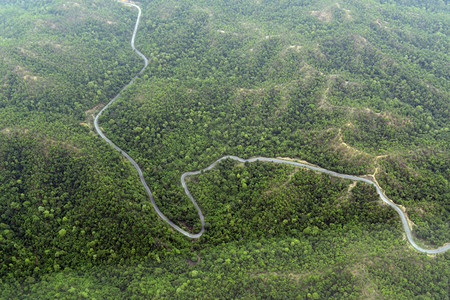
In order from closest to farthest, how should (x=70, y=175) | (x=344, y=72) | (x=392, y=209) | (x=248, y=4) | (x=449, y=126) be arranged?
(x=392, y=209) → (x=70, y=175) → (x=449, y=126) → (x=344, y=72) → (x=248, y=4)

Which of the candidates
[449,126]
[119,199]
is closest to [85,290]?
[119,199]

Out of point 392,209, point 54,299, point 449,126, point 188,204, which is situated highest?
point 449,126

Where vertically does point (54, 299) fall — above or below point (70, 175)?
below

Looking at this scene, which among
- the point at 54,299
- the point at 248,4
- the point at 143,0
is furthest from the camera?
→ the point at 143,0

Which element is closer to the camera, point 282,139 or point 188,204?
point 188,204

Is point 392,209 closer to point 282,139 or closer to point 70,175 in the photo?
point 282,139

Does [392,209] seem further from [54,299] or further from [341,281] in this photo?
[54,299]
